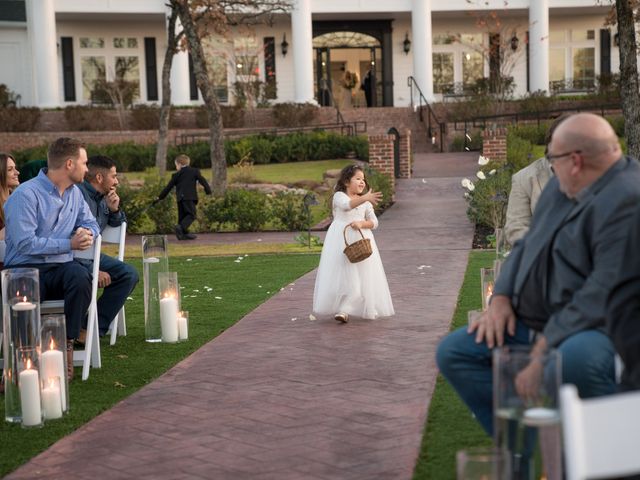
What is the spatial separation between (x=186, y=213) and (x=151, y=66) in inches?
928

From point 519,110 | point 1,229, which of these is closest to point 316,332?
point 1,229

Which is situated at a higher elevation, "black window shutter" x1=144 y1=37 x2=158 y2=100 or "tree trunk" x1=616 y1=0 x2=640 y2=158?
"black window shutter" x1=144 y1=37 x2=158 y2=100

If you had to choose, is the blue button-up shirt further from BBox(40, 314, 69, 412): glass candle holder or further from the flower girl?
the flower girl

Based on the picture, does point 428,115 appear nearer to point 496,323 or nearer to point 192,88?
point 192,88

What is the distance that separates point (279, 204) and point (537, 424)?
1620cm

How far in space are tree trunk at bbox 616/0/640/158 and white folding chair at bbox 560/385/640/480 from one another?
1547cm

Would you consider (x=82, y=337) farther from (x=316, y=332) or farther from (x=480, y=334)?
(x=480, y=334)

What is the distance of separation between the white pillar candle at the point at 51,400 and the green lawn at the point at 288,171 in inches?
824

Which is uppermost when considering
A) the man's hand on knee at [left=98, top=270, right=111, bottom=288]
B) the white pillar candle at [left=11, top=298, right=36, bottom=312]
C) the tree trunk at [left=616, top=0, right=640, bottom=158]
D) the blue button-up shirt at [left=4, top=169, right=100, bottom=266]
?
the tree trunk at [left=616, top=0, right=640, bottom=158]

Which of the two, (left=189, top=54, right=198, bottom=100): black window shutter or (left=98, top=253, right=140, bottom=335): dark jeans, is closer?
(left=98, top=253, right=140, bottom=335): dark jeans

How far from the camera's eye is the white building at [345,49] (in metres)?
38.8

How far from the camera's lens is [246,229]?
65.9 ft

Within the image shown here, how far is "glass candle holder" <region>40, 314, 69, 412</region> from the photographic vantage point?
6633mm

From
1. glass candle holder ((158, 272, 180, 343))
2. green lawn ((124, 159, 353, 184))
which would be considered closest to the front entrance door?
green lawn ((124, 159, 353, 184))
